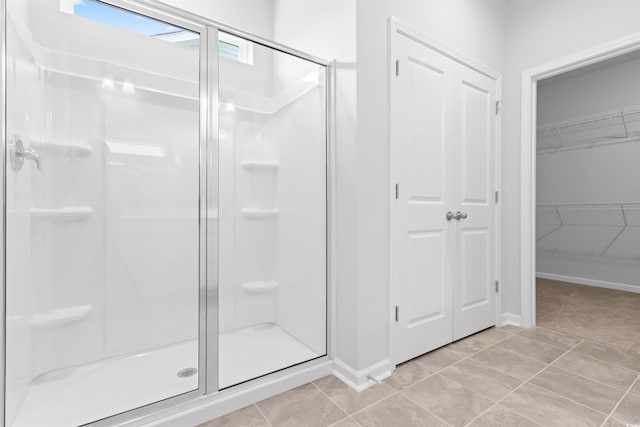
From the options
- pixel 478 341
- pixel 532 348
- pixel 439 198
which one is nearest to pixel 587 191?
pixel 532 348

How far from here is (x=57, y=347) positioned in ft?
5.76

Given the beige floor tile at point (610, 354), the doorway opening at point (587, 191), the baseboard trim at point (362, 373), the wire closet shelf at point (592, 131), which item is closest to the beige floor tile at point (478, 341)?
the beige floor tile at point (610, 354)

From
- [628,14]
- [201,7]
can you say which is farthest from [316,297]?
[628,14]

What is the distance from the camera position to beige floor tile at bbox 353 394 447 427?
1.37 meters

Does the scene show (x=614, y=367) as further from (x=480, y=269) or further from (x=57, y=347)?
(x=57, y=347)

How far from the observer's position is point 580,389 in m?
1.61

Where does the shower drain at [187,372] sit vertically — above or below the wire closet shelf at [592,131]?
below

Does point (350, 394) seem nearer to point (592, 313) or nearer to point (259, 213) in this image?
point (259, 213)

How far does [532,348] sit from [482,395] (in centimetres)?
81

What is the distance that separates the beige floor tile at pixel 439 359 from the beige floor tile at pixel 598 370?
0.56 metres

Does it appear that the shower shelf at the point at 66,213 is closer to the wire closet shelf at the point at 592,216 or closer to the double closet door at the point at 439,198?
the double closet door at the point at 439,198

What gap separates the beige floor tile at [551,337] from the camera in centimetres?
217

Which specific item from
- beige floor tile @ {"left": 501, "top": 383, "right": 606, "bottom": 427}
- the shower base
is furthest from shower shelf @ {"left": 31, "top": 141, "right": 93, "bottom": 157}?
beige floor tile @ {"left": 501, "top": 383, "right": 606, "bottom": 427}

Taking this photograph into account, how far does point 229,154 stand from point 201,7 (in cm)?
115
